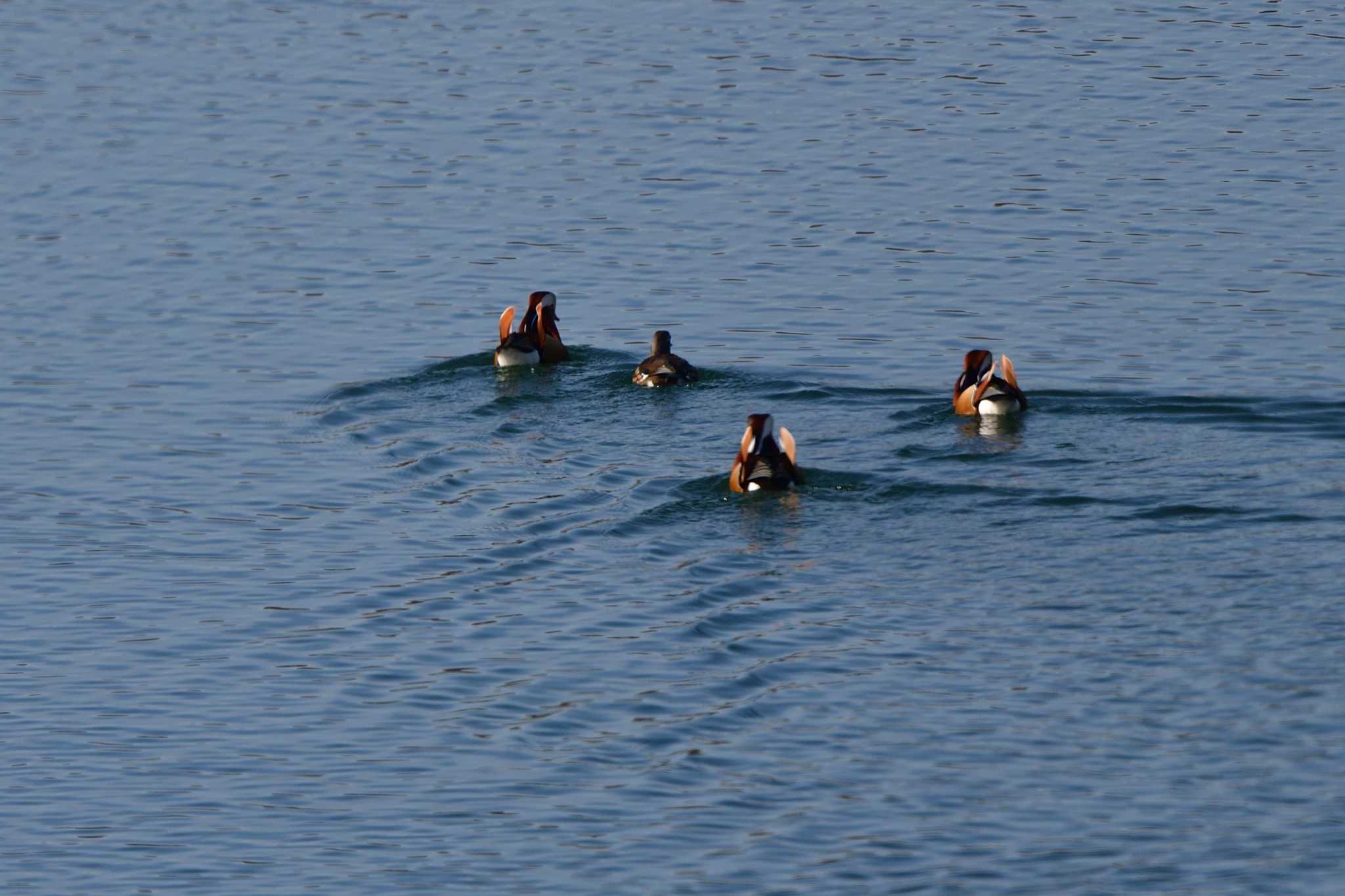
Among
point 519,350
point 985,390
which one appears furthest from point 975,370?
point 519,350

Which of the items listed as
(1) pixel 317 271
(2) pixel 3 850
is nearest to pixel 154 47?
(1) pixel 317 271

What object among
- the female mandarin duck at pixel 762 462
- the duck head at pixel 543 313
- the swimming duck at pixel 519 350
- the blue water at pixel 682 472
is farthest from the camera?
the duck head at pixel 543 313

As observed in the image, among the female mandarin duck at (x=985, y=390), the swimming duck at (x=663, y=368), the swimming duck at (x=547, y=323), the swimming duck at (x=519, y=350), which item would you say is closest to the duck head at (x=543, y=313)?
the swimming duck at (x=547, y=323)

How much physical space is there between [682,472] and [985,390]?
3110 mm

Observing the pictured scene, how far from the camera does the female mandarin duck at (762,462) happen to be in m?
19.0

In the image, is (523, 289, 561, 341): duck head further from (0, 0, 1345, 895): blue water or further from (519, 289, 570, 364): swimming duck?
(0, 0, 1345, 895): blue water

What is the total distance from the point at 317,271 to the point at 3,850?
15491 millimetres

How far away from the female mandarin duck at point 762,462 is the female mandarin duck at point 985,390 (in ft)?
7.81

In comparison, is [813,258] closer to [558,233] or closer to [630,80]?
[558,233]

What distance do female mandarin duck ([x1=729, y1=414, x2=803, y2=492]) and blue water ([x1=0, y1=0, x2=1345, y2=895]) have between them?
0.82 feet

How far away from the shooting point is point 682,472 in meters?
20.1

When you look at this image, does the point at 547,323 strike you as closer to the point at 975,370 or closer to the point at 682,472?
the point at 682,472

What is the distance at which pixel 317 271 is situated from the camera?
28031 mm

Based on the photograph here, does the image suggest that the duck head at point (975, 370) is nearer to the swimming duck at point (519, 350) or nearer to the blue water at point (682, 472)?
the blue water at point (682, 472)
